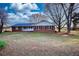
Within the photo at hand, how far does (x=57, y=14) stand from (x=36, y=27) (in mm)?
223

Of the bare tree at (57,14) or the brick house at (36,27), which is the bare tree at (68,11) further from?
the brick house at (36,27)

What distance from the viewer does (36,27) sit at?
2.14 metres

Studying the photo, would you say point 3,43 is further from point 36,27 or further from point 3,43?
point 36,27

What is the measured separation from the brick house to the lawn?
4 cm

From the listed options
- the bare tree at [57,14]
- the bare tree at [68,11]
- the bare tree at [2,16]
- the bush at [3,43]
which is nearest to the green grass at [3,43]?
the bush at [3,43]

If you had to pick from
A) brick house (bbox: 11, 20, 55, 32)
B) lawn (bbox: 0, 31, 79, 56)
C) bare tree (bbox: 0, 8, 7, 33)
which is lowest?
lawn (bbox: 0, 31, 79, 56)

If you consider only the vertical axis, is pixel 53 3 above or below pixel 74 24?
above

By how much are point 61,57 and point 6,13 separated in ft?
2.05

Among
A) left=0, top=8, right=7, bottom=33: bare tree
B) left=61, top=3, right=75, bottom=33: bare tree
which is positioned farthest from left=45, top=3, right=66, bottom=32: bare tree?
left=0, top=8, right=7, bottom=33: bare tree

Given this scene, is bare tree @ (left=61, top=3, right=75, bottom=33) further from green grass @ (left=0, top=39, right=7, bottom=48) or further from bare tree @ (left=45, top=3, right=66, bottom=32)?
green grass @ (left=0, top=39, right=7, bottom=48)

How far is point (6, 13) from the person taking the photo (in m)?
2.13

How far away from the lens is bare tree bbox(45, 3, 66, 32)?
2.14m

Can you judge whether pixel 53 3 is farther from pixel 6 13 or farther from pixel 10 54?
pixel 10 54

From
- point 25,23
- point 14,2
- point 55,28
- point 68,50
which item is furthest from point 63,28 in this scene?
point 14,2
